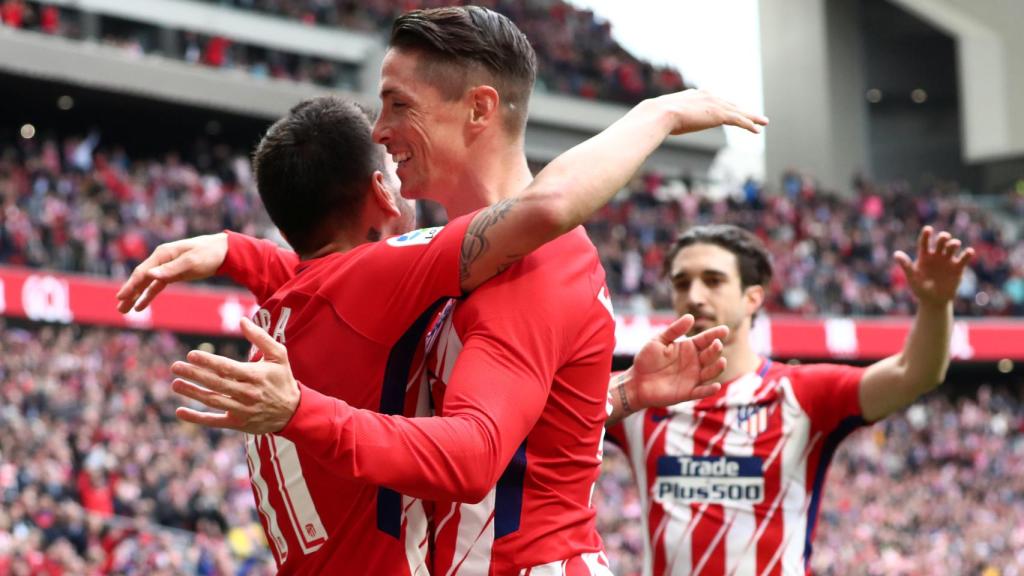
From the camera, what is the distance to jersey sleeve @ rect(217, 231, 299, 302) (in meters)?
3.70

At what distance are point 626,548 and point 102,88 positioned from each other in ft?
50.5

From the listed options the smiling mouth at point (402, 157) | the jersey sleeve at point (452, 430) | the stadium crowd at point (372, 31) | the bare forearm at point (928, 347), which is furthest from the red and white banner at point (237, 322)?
the jersey sleeve at point (452, 430)

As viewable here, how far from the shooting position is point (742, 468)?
505cm

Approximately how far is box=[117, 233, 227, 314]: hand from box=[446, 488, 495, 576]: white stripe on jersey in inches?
40.2

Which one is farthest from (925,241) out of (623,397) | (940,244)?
(623,397)

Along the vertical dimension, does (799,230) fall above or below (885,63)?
below

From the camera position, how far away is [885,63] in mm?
42781

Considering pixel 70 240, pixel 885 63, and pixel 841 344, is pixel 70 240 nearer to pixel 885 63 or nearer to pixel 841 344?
pixel 841 344

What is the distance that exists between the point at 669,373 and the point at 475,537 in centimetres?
85

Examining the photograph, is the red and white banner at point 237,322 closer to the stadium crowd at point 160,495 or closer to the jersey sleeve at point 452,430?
the stadium crowd at point 160,495

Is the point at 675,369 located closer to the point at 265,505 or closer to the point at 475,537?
the point at 475,537

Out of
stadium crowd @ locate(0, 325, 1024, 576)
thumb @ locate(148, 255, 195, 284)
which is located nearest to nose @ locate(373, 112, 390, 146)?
thumb @ locate(148, 255, 195, 284)

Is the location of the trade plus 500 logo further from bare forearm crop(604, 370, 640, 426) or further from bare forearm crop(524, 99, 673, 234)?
bare forearm crop(524, 99, 673, 234)

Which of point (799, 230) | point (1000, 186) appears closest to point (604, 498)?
point (799, 230)
